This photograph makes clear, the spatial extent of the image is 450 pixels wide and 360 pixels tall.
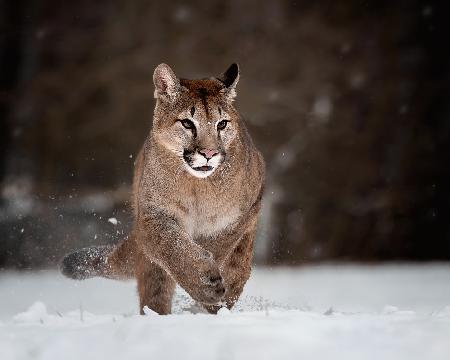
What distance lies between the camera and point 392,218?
10.9m

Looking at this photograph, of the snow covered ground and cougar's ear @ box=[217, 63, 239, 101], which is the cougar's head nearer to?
cougar's ear @ box=[217, 63, 239, 101]

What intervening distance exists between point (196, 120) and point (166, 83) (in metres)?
0.40

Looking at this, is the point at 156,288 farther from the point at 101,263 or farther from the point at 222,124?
the point at 222,124

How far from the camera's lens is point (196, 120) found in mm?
5586

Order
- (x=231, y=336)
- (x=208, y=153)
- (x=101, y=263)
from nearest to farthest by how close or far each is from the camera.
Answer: (x=231, y=336) < (x=208, y=153) < (x=101, y=263)

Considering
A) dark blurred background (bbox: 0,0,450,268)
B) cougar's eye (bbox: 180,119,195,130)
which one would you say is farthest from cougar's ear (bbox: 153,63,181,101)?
dark blurred background (bbox: 0,0,450,268)

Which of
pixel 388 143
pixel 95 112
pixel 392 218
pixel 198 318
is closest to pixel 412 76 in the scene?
pixel 388 143

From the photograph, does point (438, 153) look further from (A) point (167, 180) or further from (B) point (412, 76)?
(A) point (167, 180)

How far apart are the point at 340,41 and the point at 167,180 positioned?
5928 mm

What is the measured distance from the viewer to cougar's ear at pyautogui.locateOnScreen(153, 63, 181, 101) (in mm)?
5805

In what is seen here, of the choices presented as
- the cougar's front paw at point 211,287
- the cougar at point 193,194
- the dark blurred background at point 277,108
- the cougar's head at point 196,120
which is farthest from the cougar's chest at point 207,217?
the dark blurred background at point 277,108

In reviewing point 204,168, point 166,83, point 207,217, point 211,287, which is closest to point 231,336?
point 211,287

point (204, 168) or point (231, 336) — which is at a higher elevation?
point (204, 168)

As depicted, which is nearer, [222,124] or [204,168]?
[204,168]
